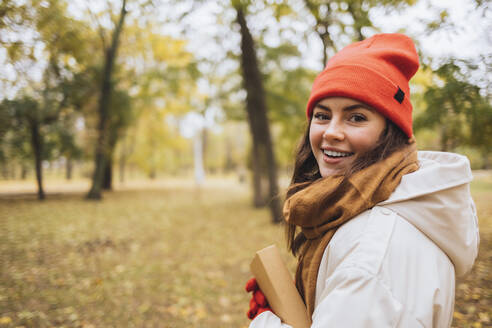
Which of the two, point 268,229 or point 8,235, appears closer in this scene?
point 8,235

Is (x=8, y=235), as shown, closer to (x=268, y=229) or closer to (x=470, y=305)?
(x=268, y=229)

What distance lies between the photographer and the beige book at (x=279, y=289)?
1.35 metres

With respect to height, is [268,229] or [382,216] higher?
[382,216]

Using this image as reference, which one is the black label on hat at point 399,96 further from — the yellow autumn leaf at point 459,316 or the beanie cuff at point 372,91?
the yellow autumn leaf at point 459,316

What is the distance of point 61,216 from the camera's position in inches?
359

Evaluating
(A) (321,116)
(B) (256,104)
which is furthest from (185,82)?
(A) (321,116)

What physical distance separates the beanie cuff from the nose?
0.47ft

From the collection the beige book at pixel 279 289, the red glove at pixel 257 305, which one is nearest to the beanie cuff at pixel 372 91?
the beige book at pixel 279 289

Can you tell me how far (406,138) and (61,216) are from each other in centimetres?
1062

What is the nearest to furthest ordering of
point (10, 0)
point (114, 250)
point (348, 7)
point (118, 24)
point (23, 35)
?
point (10, 0) → point (348, 7) → point (23, 35) → point (114, 250) → point (118, 24)

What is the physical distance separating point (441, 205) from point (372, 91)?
1.89 ft

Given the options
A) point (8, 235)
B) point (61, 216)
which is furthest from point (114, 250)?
point (61, 216)

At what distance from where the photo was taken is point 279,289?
143 centimetres

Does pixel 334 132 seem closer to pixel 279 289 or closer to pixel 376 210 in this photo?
pixel 376 210
